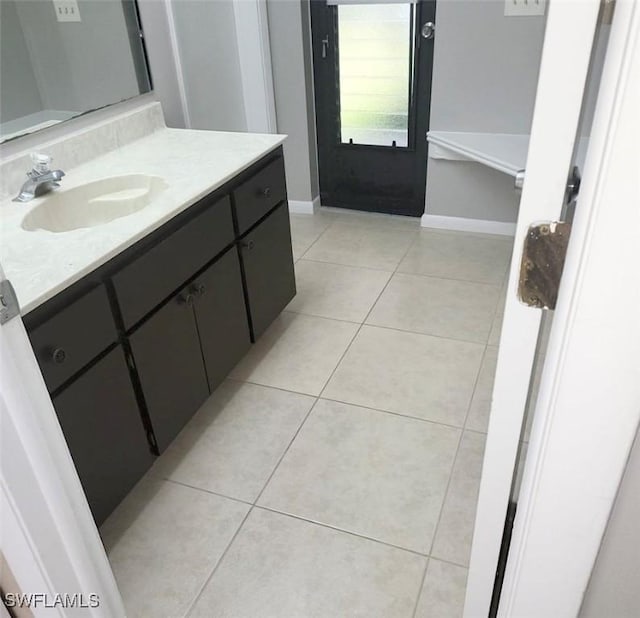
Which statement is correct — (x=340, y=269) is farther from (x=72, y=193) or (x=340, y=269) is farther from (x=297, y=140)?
(x=72, y=193)

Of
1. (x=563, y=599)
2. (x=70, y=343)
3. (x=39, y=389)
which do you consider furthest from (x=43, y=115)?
(x=563, y=599)

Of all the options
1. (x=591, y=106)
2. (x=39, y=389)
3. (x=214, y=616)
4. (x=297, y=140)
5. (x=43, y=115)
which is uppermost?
(x=591, y=106)

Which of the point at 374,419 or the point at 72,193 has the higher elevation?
the point at 72,193

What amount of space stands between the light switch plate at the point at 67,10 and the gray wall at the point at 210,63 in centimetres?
57

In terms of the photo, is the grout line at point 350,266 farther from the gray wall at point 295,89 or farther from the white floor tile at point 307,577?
the white floor tile at point 307,577

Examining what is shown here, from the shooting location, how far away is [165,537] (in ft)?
5.33

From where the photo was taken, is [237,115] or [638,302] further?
[237,115]

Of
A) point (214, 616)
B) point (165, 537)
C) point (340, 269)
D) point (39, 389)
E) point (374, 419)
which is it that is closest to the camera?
point (39, 389)

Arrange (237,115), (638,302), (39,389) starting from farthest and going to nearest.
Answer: (237,115)
(39,389)
(638,302)

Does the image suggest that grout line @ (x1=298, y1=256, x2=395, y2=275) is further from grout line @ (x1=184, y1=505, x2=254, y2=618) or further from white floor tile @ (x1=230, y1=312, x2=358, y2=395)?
grout line @ (x1=184, y1=505, x2=254, y2=618)

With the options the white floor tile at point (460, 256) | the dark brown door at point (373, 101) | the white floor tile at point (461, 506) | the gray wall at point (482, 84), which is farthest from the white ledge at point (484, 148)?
the white floor tile at point (461, 506)

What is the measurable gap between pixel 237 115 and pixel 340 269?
3.56ft

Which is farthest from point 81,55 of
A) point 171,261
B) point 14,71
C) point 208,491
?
point 208,491

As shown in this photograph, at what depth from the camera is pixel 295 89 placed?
10.7 ft
